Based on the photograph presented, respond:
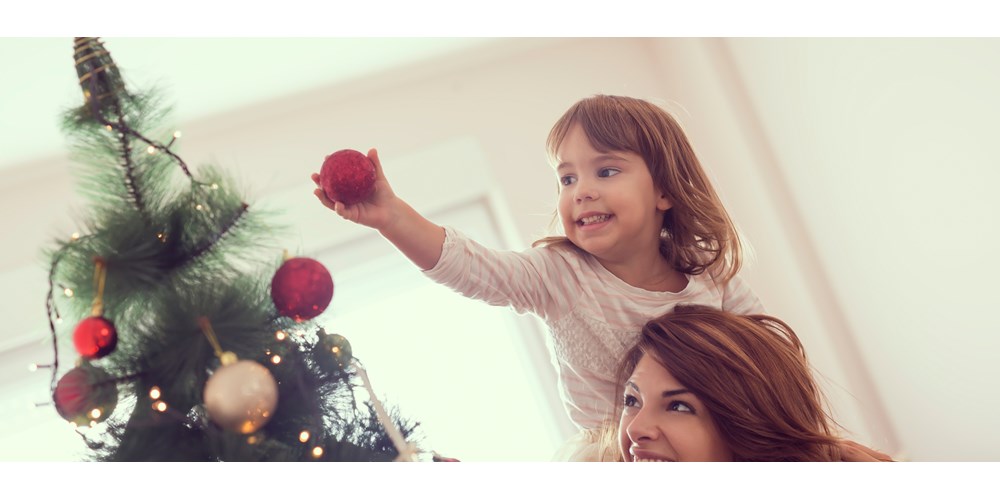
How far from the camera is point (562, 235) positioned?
81 centimetres

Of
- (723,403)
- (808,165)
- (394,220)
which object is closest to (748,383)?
(723,403)

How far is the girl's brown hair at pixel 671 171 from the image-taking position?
0.78m

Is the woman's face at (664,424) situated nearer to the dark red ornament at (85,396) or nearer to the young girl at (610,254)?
the young girl at (610,254)

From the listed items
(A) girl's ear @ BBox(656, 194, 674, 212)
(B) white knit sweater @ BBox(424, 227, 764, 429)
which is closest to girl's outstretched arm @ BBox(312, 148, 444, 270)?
(B) white knit sweater @ BBox(424, 227, 764, 429)

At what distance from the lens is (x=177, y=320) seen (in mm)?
425

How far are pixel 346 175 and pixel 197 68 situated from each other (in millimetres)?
1278

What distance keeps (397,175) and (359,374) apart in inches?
56.1

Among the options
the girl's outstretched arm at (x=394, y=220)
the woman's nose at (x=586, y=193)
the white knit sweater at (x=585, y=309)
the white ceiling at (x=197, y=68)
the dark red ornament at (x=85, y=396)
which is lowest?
the white knit sweater at (x=585, y=309)

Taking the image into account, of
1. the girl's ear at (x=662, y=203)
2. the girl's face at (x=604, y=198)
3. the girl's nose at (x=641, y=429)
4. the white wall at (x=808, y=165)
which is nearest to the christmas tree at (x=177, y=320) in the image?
the girl's nose at (x=641, y=429)

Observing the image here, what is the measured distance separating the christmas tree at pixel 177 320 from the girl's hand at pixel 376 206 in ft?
0.22

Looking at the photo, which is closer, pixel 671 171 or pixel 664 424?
pixel 664 424

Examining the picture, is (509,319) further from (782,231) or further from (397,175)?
Result: (782,231)

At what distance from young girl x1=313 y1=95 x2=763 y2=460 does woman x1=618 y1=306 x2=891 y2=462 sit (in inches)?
4.4

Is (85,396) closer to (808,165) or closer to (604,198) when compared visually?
(604,198)
